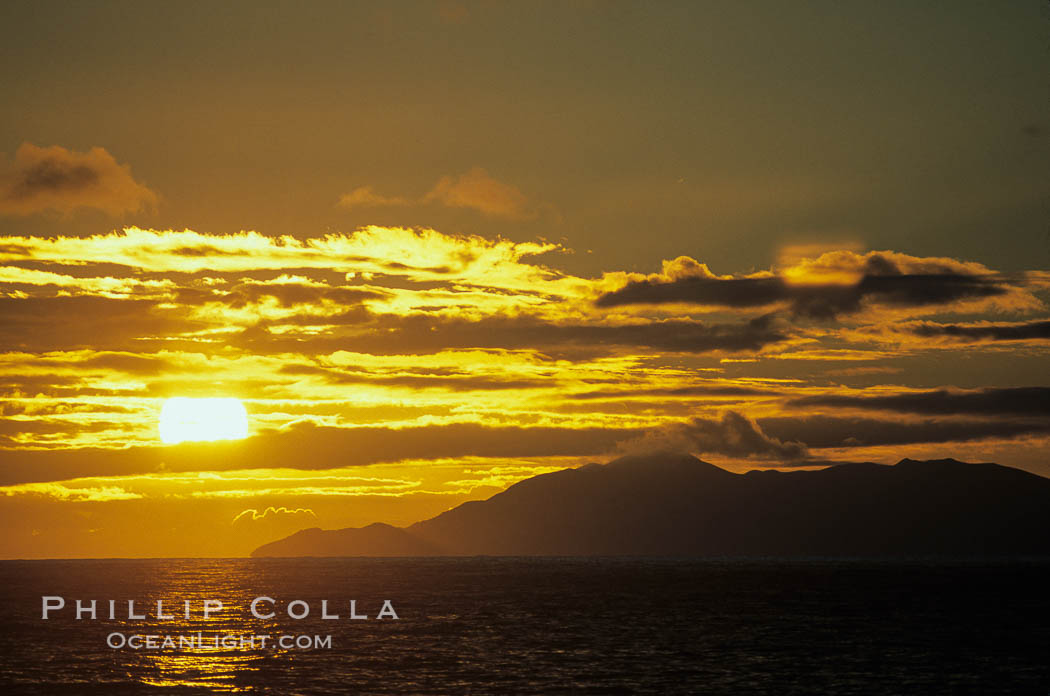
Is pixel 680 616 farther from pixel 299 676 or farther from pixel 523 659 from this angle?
pixel 299 676

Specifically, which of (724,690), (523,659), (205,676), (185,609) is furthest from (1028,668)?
(185,609)

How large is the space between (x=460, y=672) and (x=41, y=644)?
5079 cm

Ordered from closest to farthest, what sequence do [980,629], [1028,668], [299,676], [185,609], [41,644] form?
[299,676] → [1028,668] → [41,644] → [980,629] → [185,609]

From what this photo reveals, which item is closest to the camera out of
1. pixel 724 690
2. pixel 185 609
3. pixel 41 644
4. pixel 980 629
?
pixel 724 690

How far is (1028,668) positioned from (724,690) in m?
32.2

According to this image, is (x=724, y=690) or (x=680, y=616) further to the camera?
(x=680, y=616)

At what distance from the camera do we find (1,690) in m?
78.2

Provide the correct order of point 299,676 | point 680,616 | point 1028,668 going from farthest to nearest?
1. point 680,616
2. point 1028,668
3. point 299,676

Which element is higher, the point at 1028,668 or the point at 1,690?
the point at 1,690

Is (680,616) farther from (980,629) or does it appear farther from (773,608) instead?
(980,629)

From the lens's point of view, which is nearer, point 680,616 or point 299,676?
point 299,676

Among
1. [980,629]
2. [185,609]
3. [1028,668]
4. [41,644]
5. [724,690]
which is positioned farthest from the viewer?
[185,609]

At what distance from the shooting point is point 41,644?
112 m

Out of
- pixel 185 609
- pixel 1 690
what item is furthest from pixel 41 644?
pixel 185 609
